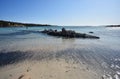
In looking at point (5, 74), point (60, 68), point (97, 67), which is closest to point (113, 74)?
point (97, 67)

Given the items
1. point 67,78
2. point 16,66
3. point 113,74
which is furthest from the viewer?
point 16,66

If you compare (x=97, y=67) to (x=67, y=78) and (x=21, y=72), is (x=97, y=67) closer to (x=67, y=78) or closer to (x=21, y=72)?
(x=67, y=78)

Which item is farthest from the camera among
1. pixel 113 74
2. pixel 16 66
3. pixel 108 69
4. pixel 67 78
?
pixel 16 66

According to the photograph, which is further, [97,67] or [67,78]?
[97,67]

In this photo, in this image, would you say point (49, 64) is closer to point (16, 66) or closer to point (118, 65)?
point (16, 66)

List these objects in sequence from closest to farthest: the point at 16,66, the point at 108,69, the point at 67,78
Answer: the point at 67,78
the point at 108,69
the point at 16,66

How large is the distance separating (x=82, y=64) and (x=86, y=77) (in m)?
2.35

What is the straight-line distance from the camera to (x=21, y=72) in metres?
8.43

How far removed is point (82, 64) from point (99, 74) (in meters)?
2.05

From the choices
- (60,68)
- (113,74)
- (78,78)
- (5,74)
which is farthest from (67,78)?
(5,74)

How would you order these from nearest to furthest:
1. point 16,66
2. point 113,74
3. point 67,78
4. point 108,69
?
point 67,78 → point 113,74 → point 108,69 → point 16,66

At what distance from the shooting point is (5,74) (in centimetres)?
813

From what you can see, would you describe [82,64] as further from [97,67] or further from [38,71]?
[38,71]

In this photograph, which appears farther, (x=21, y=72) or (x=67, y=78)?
(x=21, y=72)
